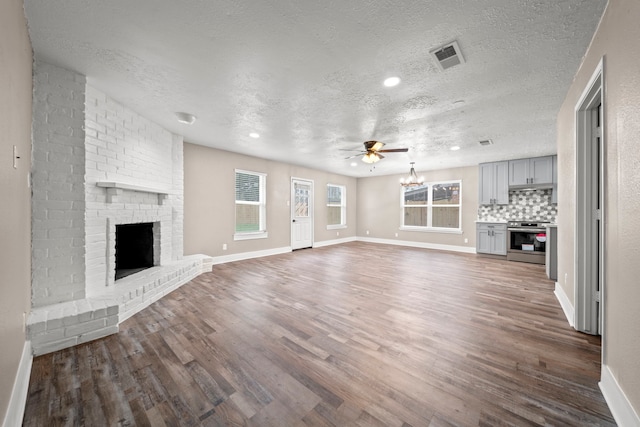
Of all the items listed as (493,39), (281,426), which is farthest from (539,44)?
(281,426)

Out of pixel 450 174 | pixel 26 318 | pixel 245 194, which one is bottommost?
pixel 26 318

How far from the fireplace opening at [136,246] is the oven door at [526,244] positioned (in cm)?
758

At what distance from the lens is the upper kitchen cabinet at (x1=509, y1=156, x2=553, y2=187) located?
18.1 feet

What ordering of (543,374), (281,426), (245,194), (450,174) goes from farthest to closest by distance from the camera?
(450,174)
(245,194)
(543,374)
(281,426)

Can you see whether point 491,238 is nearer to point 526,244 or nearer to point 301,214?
point 526,244

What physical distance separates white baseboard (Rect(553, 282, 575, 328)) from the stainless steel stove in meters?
2.65

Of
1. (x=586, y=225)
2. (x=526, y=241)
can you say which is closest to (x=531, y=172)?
(x=526, y=241)

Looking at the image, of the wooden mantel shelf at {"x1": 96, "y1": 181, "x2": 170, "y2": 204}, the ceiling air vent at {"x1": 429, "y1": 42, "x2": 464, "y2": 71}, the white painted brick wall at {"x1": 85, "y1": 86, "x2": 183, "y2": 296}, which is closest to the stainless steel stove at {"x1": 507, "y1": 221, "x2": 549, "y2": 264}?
the ceiling air vent at {"x1": 429, "y1": 42, "x2": 464, "y2": 71}

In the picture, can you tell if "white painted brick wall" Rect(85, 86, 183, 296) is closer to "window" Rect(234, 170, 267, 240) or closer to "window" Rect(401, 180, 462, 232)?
"window" Rect(234, 170, 267, 240)

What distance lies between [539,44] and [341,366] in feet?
9.84

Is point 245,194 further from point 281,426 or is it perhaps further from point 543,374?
point 543,374

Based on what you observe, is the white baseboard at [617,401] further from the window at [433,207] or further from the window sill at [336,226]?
the window sill at [336,226]

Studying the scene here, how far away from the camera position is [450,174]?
23.5 ft

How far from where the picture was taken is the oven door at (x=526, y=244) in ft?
17.4
